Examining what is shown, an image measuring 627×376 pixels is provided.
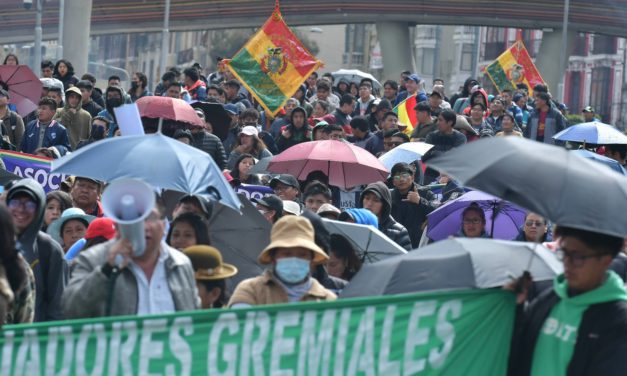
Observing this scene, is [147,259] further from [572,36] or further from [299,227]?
[572,36]

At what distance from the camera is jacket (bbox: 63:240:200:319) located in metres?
6.82

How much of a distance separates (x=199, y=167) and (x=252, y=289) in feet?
3.54

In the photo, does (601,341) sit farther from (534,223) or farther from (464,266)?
(534,223)

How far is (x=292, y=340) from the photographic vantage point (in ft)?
22.2

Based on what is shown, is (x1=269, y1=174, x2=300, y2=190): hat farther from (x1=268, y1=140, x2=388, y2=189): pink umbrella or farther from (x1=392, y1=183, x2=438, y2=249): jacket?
(x1=392, y1=183, x2=438, y2=249): jacket

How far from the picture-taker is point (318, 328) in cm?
680

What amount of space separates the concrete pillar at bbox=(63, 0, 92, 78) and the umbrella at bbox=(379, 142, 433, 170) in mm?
18289

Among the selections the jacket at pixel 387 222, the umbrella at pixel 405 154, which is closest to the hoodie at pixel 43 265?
the jacket at pixel 387 222

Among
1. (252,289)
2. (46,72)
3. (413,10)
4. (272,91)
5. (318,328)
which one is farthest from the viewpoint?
(413,10)

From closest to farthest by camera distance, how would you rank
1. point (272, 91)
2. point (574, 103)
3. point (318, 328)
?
point (318, 328), point (272, 91), point (574, 103)

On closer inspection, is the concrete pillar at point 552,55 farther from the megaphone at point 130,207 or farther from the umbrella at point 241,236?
the megaphone at point 130,207

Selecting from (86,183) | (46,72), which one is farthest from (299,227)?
(46,72)

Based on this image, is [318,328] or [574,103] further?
[574,103]

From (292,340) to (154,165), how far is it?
1.98m
